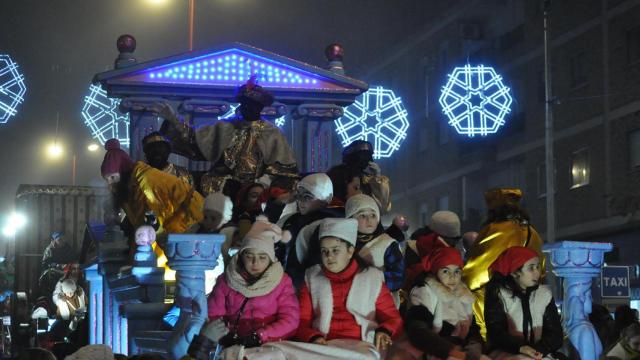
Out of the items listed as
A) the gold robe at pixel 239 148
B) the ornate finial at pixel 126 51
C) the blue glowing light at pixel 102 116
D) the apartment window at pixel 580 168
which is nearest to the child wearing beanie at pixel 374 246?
the gold robe at pixel 239 148

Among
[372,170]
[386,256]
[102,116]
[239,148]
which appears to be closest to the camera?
[386,256]

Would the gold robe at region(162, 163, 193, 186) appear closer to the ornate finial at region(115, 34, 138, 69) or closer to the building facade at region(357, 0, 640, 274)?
the ornate finial at region(115, 34, 138, 69)

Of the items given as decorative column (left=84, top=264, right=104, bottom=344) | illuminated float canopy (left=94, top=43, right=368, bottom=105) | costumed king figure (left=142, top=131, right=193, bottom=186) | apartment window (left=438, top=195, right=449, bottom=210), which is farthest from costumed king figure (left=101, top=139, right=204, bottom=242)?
apartment window (left=438, top=195, right=449, bottom=210)

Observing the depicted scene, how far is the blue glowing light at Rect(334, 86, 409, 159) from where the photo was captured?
22.9m

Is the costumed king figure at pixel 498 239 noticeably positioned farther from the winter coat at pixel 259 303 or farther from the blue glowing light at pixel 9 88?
the blue glowing light at pixel 9 88

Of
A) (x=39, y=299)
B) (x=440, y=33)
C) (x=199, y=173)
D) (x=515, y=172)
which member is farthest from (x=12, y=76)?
(x=440, y=33)

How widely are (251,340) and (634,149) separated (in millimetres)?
30580

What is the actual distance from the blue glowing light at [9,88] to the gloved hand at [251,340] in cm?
1321

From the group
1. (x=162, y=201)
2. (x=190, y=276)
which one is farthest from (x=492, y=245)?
(x=162, y=201)

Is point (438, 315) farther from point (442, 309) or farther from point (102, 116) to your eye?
point (102, 116)

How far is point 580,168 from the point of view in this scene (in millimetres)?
41656

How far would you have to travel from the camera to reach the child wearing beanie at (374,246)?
10766mm

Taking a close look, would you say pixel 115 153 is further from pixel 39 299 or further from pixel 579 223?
pixel 579 223

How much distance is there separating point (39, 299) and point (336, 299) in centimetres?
1338
